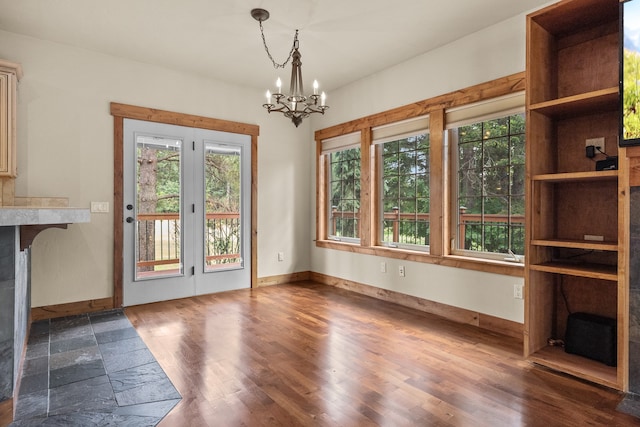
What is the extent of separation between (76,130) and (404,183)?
3.55 m

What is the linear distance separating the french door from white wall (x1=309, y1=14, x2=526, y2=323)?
4.75ft

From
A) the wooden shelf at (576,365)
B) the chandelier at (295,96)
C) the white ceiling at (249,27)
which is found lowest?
the wooden shelf at (576,365)

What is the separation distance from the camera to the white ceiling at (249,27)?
294cm

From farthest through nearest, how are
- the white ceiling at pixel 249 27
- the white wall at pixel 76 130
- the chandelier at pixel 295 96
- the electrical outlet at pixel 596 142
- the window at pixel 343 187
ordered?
1. the window at pixel 343 187
2. the white wall at pixel 76 130
3. the white ceiling at pixel 249 27
4. the chandelier at pixel 295 96
5. the electrical outlet at pixel 596 142

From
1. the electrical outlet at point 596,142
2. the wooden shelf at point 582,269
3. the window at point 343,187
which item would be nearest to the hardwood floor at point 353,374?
the wooden shelf at point 582,269

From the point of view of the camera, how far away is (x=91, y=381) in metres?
2.28

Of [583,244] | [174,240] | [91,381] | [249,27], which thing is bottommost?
[91,381]

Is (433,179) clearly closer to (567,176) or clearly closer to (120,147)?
(567,176)

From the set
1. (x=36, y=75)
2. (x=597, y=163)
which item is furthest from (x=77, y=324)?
(x=597, y=163)

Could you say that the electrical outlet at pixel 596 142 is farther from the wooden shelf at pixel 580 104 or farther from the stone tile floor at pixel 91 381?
the stone tile floor at pixel 91 381

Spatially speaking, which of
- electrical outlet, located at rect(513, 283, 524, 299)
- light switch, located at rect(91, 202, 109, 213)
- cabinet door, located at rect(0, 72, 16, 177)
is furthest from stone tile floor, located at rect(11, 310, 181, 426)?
electrical outlet, located at rect(513, 283, 524, 299)

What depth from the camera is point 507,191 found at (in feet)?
10.6

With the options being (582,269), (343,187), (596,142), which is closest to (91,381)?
(582,269)

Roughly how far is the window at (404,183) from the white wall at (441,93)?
0.28 metres
